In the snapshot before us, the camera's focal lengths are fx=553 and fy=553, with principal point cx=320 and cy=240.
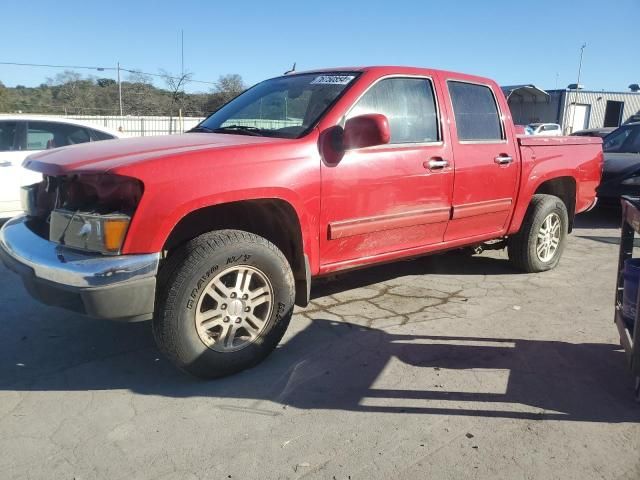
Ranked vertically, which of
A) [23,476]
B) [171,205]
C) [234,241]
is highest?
[171,205]

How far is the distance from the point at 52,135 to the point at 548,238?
6.25 metres

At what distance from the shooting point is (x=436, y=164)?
13.9 feet

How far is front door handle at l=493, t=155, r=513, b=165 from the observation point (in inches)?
189

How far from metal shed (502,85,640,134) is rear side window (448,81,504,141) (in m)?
29.6

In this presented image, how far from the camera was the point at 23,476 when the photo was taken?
2.39m

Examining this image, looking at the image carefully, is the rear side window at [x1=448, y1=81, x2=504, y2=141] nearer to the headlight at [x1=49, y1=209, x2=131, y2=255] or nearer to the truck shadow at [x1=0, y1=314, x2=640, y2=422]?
the truck shadow at [x1=0, y1=314, x2=640, y2=422]

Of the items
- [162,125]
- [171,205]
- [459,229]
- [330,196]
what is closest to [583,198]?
[459,229]

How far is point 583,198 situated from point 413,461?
4451 millimetres

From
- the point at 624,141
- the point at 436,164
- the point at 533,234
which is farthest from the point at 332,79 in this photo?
the point at 624,141

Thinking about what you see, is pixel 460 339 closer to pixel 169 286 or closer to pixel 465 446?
pixel 465 446

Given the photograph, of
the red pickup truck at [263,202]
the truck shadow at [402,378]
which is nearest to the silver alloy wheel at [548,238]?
the red pickup truck at [263,202]

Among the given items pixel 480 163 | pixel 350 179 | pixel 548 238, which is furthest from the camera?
pixel 548 238

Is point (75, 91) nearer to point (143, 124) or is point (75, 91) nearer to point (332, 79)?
point (143, 124)

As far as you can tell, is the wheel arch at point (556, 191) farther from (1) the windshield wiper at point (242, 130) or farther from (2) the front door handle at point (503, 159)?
(1) the windshield wiper at point (242, 130)
